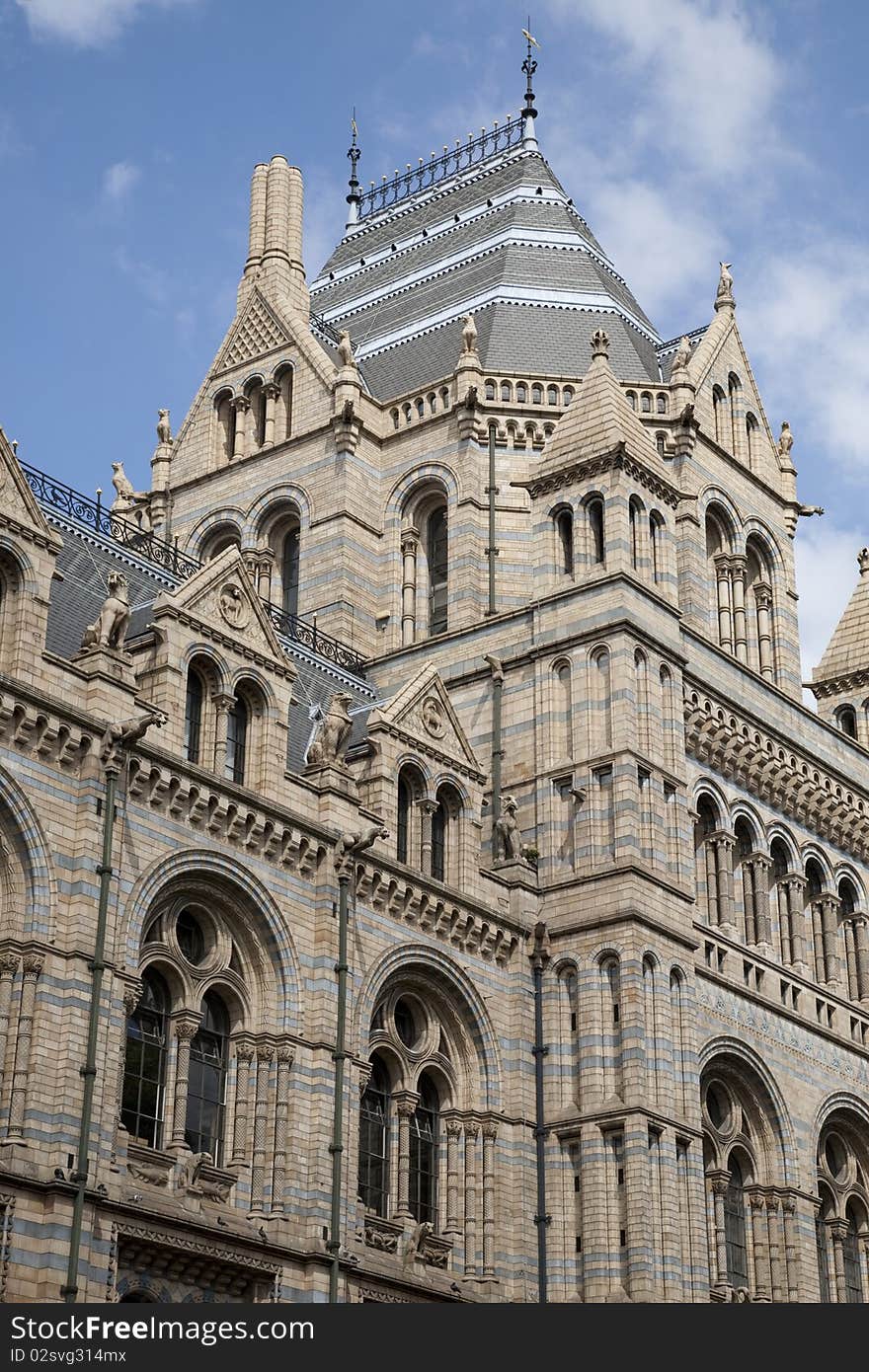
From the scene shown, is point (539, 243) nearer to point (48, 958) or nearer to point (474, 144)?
point (474, 144)

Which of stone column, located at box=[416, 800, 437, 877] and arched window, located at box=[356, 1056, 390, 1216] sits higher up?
stone column, located at box=[416, 800, 437, 877]

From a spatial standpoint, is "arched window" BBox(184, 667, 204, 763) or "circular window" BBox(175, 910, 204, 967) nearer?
"circular window" BBox(175, 910, 204, 967)

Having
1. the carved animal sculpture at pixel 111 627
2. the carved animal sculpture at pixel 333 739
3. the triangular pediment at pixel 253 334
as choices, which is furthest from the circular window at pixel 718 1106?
the triangular pediment at pixel 253 334

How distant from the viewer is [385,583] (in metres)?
57.1

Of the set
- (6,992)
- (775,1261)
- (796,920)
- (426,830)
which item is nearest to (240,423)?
(426,830)

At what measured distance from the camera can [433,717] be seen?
47.3 meters

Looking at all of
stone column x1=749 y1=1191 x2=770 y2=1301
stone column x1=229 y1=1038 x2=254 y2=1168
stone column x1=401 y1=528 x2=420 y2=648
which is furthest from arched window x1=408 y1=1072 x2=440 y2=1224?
stone column x1=401 y1=528 x2=420 y2=648

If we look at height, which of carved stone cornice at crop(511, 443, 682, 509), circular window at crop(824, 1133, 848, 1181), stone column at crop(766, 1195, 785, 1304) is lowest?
stone column at crop(766, 1195, 785, 1304)

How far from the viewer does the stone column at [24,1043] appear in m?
34.3

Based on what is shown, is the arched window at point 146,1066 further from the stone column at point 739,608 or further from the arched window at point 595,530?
the stone column at point 739,608

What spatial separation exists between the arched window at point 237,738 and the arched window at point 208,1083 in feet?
14.5

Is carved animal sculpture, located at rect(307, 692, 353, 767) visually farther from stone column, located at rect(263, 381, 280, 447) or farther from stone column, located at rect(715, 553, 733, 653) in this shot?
stone column, located at rect(263, 381, 280, 447)

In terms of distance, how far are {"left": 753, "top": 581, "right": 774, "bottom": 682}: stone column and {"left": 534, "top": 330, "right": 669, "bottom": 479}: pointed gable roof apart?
8.94 metres

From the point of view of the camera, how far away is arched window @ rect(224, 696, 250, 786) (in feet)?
138
